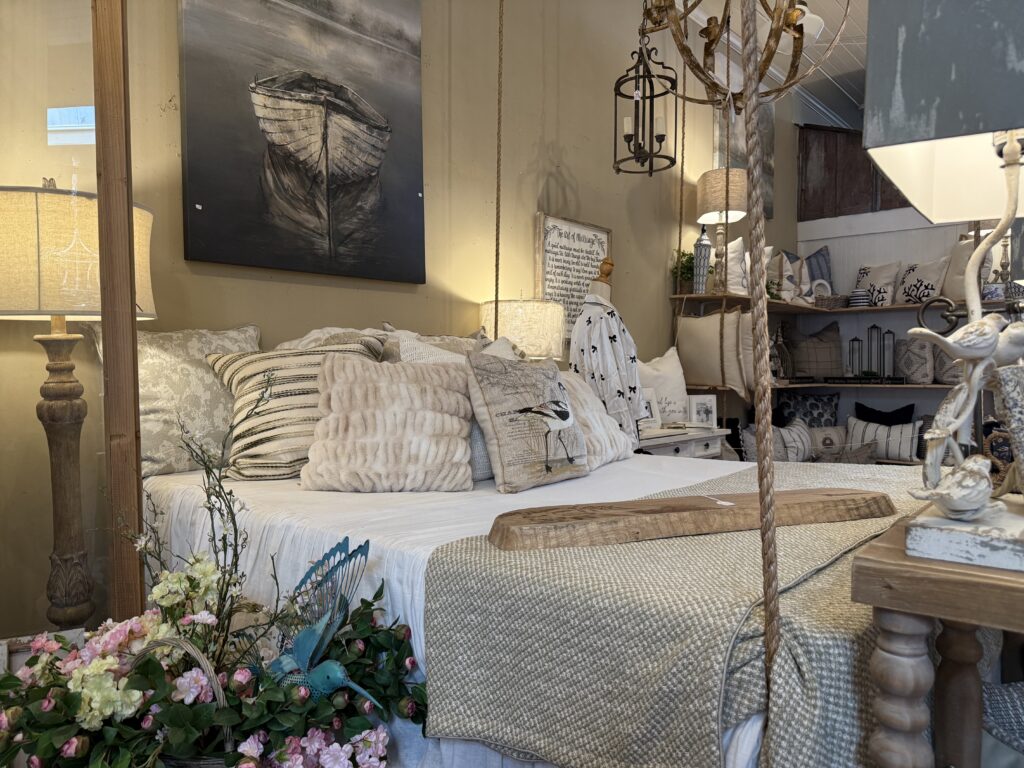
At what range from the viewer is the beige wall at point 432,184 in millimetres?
1348

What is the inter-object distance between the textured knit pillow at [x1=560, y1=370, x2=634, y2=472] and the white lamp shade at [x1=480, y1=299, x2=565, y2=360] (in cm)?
52

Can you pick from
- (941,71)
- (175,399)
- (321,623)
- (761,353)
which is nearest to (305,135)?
(175,399)

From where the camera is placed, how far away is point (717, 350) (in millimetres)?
4285

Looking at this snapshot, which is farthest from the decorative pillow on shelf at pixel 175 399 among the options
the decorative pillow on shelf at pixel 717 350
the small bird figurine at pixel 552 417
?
the decorative pillow on shelf at pixel 717 350

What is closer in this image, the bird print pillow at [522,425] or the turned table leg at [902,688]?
the turned table leg at [902,688]

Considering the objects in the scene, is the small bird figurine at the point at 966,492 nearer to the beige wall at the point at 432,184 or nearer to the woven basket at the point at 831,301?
the beige wall at the point at 432,184

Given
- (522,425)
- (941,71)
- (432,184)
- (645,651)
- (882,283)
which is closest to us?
(941,71)

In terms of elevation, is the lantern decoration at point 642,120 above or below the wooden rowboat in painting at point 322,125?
above

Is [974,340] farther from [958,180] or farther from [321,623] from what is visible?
[321,623]

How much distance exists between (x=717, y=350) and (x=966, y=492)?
367 cm

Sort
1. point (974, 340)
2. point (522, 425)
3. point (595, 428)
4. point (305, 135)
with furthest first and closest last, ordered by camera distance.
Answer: point (305, 135) → point (595, 428) → point (522, 425) → point (974, 340)

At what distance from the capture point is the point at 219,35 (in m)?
Result: 2.20

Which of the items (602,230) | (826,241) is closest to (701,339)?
(602,230)

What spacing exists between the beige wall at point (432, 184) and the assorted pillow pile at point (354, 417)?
32 centimetres
